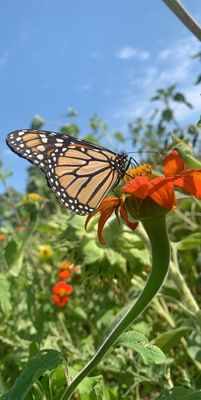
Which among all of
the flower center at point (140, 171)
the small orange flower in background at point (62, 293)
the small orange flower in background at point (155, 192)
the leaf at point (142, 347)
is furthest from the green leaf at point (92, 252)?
the small orange flower in background at point (62, 293)

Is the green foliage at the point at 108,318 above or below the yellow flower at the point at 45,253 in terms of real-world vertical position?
below

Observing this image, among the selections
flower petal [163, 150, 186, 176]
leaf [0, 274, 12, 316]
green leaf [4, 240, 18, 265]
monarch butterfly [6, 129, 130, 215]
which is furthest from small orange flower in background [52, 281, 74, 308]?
flower petal [163, 150, 186, 176]

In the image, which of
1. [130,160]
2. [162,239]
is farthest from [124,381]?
[162,239]

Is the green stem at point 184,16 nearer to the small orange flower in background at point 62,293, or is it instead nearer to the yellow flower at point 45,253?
the small orange flower in background at point 62,293

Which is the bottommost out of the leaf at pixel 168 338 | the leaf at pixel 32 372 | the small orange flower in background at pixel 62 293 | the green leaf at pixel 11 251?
the leaf at pixel 168 338

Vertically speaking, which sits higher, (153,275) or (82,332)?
(153,275)

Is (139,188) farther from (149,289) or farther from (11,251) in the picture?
(11,251)

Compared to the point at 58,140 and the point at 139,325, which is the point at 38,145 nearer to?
the point at 58,140

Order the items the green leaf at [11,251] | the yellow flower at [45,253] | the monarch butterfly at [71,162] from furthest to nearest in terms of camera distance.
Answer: the yellow flower at [45,253] < the green leaf at [11,251] < the monarch butterfly at [71,162]
